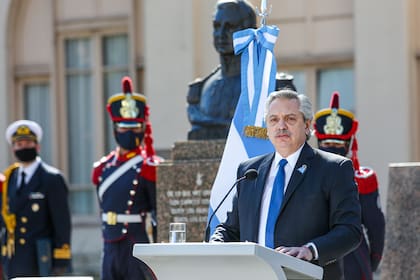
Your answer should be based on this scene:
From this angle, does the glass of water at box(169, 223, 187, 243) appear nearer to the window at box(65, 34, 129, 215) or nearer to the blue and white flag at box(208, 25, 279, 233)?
the blue and white flag at box(208, 25, 279, 233)

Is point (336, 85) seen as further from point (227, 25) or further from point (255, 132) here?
point (255, 132)

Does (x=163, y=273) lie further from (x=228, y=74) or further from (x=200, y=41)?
(x=200, y=41)

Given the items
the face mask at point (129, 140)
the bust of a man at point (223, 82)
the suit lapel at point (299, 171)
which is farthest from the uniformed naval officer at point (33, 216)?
the suit lapel at point (299, 171)

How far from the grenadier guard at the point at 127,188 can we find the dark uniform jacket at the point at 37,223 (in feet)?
3.12

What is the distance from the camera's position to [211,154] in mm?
8594

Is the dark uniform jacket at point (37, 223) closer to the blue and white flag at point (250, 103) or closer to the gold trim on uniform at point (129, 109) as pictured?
the gold trim on uniform at point (129, 109)

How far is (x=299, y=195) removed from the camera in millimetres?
5625

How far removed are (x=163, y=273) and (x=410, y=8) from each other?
9.12m

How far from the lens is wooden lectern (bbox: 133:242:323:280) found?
15.9 feet

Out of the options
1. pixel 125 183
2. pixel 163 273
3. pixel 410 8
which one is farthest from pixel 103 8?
pixel 163 273

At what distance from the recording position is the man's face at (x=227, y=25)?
855 cm

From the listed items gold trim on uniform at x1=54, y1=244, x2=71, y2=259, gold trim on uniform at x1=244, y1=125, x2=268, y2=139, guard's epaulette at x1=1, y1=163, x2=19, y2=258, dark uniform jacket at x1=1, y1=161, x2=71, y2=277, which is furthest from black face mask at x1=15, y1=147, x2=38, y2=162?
gold trim on uniform at x1=244, y1=125, x2=268, y2=139

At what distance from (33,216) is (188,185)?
7.74 ft

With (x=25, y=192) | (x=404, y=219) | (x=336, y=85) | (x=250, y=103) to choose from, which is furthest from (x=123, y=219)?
(x=336, y=85)
